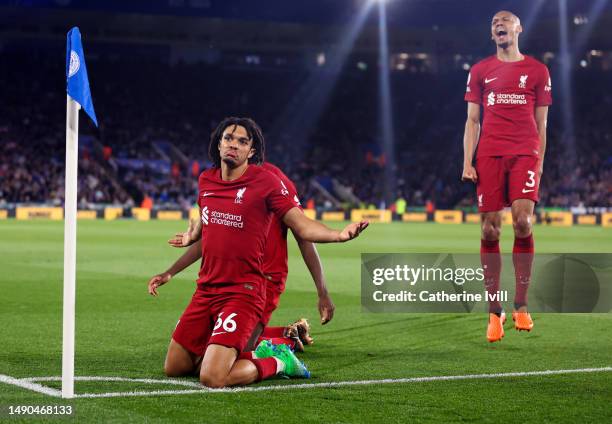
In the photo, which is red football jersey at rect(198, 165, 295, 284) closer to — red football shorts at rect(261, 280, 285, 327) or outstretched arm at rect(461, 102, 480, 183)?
red football shorts at rect(261, 280, 285, 327)

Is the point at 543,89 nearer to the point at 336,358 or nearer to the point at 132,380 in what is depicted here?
the point at 336,358

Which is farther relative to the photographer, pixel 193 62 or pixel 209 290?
pixel 193 62

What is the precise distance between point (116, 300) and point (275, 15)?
164 ft

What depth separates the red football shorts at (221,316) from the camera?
7.12 metres

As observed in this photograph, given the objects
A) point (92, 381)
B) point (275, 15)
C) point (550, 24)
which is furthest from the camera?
point (275, 15)

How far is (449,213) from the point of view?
49125 millimetres

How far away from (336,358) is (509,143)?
2.40 m

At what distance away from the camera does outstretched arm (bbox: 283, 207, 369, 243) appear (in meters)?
5.98

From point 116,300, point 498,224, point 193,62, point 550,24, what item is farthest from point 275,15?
point 498,224

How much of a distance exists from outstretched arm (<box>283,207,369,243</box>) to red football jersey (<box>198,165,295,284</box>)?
11 cm

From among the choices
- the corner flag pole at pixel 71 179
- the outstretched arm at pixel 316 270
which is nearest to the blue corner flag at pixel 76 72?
the corner flag pole at pixel 71 179

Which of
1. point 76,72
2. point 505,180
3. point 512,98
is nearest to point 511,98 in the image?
point 512,98

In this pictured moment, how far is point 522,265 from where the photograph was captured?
9.30 m

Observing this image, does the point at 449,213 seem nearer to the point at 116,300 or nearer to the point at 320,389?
the point at 116,300
